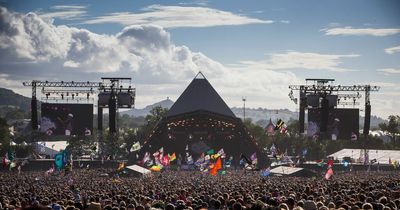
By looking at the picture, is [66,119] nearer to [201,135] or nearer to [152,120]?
[201,135]

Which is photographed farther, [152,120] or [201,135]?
[152,120]

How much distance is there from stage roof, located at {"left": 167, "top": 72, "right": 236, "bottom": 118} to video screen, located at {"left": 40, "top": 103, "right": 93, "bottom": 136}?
27.2m

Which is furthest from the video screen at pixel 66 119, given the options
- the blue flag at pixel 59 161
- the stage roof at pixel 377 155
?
A: the stage roof at pixel 377 155

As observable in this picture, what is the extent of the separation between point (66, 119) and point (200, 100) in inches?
1271

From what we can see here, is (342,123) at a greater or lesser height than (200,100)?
lesser

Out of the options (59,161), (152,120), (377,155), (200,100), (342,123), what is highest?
(200,100)

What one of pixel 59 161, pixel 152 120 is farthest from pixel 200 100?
pixel 59 161

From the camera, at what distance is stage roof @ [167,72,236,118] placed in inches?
3757

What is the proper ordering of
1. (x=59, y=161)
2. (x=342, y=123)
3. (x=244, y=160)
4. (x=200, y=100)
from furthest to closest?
(x=200, y=100), (x=342, y=123), (x=244, y=160), (x=59, y=161)

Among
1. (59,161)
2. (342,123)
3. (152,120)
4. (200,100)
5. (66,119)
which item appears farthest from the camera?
(152,120)

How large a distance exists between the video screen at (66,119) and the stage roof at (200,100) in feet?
89.1

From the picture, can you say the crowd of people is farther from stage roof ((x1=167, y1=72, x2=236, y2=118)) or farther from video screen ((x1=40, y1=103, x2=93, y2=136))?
stage roof ((x1=167, y1=72, x2=236, y2=118))

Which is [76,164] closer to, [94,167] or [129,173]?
[94,167]

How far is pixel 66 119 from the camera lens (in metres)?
67.3
